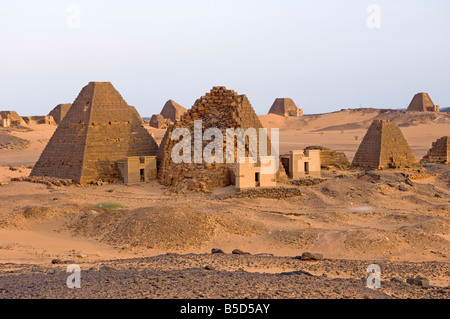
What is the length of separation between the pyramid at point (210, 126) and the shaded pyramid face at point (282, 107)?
1543 inches

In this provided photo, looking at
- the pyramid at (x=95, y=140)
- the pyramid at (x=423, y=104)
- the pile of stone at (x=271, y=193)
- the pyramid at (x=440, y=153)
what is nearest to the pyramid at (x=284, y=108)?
the pyramid at (x=423, y=104)

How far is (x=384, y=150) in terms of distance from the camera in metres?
19.8

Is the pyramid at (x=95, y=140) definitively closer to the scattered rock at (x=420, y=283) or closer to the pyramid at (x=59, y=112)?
the scattered rock at (x=420, y=283)

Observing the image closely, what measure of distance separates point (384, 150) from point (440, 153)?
4333 mm

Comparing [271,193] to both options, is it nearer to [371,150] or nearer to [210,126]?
[210,126]

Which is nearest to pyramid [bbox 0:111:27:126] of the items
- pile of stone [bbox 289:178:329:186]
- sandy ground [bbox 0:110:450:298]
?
sandy ground [bbox 0:110:450:298]

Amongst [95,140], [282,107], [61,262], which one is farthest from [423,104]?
[61,262]

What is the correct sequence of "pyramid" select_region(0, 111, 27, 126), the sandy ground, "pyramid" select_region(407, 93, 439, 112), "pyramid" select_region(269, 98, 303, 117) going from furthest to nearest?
1. "pyramid" select_region(269, 98, 303, 117)
2. "pyramid" select_region(407, 93, 439, 112)
3. "pyramid" select_region(0, 111, 27, 126)
4. the sandy ground

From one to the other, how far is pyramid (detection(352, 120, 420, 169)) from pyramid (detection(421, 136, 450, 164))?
2.79 metres

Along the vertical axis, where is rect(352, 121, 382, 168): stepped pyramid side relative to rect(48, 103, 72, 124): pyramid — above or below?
below

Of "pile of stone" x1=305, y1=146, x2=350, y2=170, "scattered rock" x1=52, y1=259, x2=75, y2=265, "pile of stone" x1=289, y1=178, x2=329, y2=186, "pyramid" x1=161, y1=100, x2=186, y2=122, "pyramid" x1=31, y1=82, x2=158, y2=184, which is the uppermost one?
"pyramid" x1=161, y1=100, x2=186, y2=122

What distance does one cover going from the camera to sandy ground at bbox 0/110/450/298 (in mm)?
6203

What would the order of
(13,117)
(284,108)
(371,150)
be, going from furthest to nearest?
(284,108) < (13,117) < (371,150)

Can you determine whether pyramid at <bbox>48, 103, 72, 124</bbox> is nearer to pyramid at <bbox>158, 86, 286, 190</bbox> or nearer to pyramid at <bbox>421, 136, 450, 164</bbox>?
pyramid at <bbox>158, 86, 286, 190</bbox>
